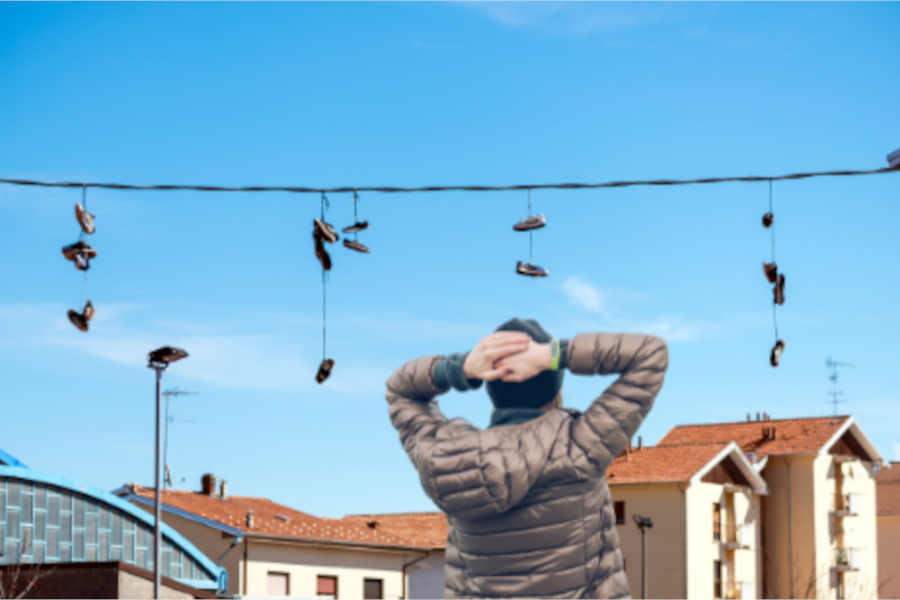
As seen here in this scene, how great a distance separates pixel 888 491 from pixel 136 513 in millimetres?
38573

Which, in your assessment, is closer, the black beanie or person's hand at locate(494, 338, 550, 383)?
person's hand at locate(494, 338, 550, 383)

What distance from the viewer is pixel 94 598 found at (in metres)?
26.0

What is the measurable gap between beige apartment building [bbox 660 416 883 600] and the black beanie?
32.4m

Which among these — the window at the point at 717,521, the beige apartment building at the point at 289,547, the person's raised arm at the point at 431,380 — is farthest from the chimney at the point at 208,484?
the person's raised arm at the point at 431,380

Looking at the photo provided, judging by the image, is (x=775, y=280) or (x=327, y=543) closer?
(x=775, y=280)

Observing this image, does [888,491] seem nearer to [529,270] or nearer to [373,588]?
[373,588]

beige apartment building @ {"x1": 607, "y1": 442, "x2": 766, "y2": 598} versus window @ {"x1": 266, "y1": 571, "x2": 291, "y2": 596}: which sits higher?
beige apartment building @ {"x1": 607, "y1": 442, "x2": 766, "y2": 598}

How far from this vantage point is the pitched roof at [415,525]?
1654 inches

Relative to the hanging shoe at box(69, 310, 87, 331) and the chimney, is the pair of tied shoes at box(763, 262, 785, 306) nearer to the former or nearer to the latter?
the hanging shoe at box(69, 310, 87, 331)

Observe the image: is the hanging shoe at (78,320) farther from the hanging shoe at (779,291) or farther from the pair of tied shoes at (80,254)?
the hanging shoe at (779,291)

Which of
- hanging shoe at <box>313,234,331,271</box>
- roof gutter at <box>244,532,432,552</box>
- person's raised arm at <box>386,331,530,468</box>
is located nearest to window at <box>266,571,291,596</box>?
roof gutter at <box>244,532,432,552</box>

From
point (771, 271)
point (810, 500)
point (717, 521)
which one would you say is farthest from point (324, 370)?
point (810, 500)

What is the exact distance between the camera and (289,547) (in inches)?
1449

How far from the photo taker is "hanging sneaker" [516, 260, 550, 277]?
17.5 meters
